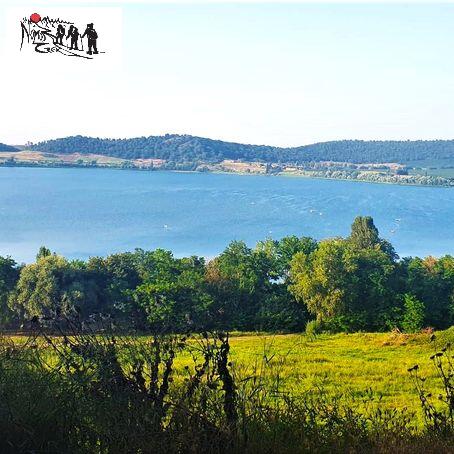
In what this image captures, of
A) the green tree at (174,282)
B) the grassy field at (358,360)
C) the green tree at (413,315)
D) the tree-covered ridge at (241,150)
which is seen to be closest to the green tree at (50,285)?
the green tree at (174,282)

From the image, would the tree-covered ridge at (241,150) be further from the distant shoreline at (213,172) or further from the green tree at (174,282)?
the green tree at (174,282)

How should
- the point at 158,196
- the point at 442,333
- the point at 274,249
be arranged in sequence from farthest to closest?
1. the point at 158,196
2. the point at 274,249
3. the point at 442,333

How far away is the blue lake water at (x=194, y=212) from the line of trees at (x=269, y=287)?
84.9ft

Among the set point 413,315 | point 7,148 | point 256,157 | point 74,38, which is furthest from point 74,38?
point 256,157

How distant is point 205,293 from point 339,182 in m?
123

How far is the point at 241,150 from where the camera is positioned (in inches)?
6732

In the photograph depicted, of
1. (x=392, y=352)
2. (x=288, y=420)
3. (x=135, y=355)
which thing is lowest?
(x=392, y=352)

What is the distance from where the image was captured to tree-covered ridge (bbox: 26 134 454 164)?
493 ft

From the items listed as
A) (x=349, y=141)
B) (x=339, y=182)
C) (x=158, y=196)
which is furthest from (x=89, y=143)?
(x=349, y=141)

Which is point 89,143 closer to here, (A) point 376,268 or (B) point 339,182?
(B) point 339,182

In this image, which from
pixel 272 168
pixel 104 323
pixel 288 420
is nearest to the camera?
pixel 288 420

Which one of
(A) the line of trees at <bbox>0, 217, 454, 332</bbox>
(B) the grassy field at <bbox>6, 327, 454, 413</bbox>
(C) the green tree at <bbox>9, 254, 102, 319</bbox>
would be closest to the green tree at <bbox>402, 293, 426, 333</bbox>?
(A) the line of trees at <bbox>0, 217, 454, 332</bbox>

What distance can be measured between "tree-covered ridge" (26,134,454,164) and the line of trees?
110948 millimetres

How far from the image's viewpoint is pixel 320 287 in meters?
33.2
